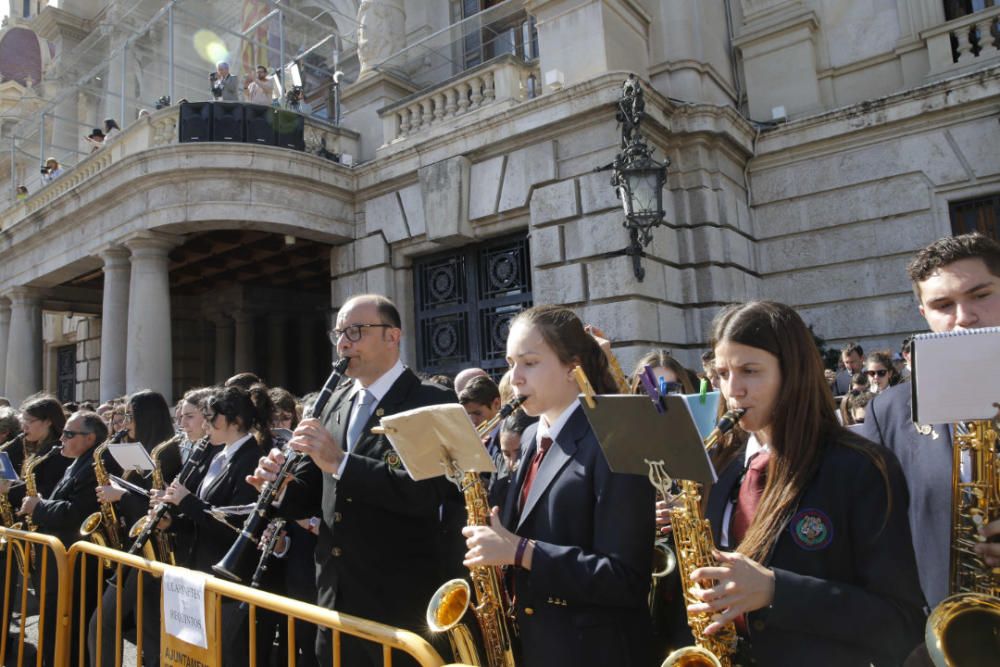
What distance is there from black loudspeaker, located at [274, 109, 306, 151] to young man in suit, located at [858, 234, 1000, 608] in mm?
10477

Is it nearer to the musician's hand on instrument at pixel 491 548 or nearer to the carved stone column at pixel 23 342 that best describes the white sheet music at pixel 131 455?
the musician's hand on instrument at pixel 491 548

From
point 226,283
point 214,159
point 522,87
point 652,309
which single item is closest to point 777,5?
point 522,87

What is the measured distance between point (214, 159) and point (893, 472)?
10.8 metres

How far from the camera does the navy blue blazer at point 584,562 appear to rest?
2.07 metres

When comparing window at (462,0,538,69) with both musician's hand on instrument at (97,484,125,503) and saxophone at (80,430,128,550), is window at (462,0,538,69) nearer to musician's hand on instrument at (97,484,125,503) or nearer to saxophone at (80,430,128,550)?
saxophone at (80,430,128,550)

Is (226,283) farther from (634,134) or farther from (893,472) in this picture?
(893,472)

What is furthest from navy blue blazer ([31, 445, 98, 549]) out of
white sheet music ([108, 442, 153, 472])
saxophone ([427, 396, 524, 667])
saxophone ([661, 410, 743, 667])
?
saxophone ([661, 410, 743, 667])

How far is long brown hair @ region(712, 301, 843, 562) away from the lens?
1870 millimetres

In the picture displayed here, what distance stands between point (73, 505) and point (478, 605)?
12.4 feet

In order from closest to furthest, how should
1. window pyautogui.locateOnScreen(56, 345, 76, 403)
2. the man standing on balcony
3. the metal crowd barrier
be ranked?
the metal crowd barrier < the man standing on balcony < window pyautogui.locateOnScreen(56, 345, 76, 403)

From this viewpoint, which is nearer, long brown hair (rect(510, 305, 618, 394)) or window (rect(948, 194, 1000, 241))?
long brown hair (rect(510, 305, 618, 394))

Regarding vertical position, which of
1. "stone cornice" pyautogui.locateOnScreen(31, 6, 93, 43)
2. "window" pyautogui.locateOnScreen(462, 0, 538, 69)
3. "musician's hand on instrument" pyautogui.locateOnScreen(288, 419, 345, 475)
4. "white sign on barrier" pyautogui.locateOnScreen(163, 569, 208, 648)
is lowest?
"white sign on barrier" pyautogui.locateOnScreen(163, 569, 208, 648)

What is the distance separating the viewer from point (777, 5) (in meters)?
11.3

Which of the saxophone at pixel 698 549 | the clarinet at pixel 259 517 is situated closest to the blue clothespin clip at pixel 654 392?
the saxophone at pixel 698 549
